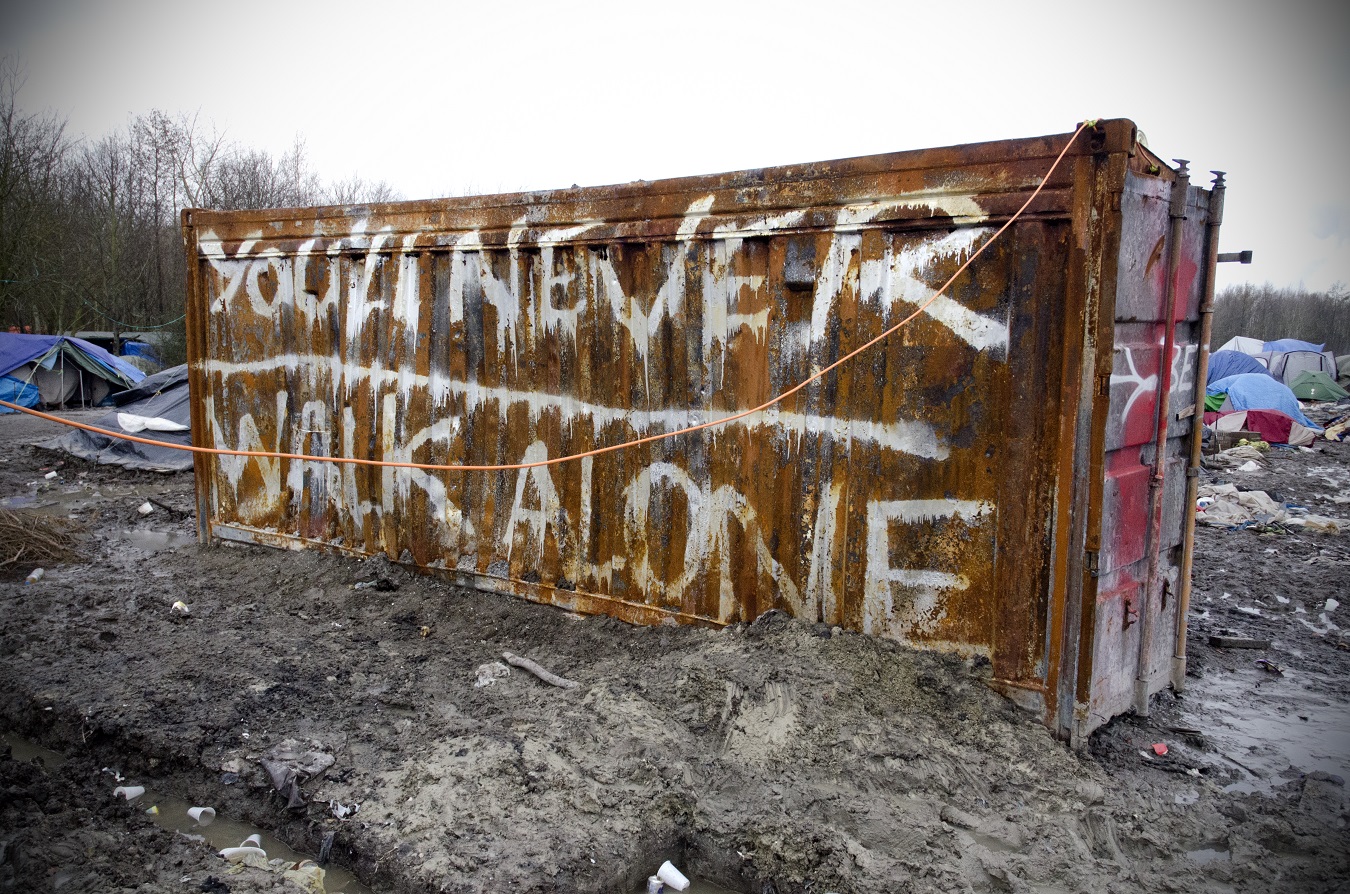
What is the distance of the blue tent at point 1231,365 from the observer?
18.8m

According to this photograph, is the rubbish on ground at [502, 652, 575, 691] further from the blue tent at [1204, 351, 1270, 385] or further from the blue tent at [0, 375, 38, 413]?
the blue tent at [1204, 351, 1270, 385]

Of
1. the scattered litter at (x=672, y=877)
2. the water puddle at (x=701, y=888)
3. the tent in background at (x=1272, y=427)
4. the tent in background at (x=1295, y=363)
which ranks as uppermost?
the tent in background at (x=1295, y=363)

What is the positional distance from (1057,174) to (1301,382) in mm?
24013

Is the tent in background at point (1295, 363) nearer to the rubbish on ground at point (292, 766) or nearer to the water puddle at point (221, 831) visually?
the rubbish on ground at point (292, 766)

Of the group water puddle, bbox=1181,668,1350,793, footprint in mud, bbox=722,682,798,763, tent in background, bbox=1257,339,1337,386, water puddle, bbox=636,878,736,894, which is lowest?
water puddle, bbox=636,878,736,894

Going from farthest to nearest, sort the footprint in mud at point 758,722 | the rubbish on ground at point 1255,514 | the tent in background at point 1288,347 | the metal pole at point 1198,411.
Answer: the tent in background at point 1288,347, the rubbish on ground at point 1255,514, the metal pole at point 1198,411, the footprint in mud at point 758,722

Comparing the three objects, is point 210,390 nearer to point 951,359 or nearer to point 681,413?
point 681,413

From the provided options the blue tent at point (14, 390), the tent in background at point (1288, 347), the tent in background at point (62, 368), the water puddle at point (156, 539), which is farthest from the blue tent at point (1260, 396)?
the blue tent at point (14, 390)

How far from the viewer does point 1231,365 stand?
19.2 m

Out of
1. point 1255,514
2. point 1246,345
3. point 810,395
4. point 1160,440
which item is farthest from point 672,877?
point 1246,345

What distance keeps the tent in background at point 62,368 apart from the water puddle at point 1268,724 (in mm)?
17766

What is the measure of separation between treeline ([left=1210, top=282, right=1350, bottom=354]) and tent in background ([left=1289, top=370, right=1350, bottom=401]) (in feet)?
39.3

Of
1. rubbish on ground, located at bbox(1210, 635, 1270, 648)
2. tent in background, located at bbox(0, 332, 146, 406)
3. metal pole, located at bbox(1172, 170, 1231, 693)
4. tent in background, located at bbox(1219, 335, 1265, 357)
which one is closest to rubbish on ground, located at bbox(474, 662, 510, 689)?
metal pole, located at bbox(1172, 170, 1231, 693)

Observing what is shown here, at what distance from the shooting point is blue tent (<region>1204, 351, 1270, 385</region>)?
1880cm
